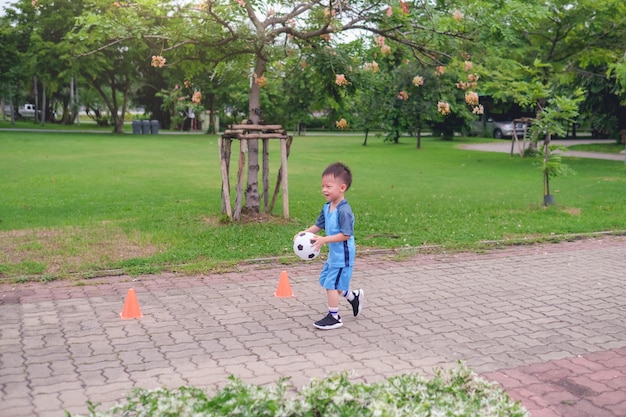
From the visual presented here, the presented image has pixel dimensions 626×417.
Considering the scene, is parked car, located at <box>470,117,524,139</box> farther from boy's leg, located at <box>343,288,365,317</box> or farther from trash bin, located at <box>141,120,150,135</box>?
boy's leg, located at <box>343,288,365,317</box>

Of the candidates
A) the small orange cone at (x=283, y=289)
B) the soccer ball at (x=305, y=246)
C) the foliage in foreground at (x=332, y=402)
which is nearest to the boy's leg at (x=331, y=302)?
the soccer ball at (x=305, y=246)

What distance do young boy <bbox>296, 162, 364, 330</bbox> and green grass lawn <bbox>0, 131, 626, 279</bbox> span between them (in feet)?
8.63

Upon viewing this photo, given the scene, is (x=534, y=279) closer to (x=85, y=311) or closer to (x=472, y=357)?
(x=472, y=357)

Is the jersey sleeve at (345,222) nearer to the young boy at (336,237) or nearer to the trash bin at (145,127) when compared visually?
the young boy at (336,237)

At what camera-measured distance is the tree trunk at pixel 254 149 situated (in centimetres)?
1155

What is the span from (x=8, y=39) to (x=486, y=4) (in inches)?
1759

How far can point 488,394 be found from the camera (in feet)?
12.6

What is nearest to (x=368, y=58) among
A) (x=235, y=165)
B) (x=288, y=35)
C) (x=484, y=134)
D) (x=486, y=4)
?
(x=288, y=35)

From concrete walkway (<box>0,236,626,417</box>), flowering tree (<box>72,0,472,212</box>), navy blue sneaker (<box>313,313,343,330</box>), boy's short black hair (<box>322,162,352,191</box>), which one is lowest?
concrete walkway (<box>0,236,626,417</box>)

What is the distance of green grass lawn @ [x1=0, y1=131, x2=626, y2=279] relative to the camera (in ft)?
30.0

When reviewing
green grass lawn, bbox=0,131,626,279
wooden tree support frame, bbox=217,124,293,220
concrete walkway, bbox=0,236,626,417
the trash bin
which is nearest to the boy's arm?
concrete walkway, bbox=0,236,626,417

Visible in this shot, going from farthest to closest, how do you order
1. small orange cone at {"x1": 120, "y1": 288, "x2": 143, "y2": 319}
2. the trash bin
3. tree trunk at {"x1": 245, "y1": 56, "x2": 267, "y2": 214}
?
the trash bin → tree trunk at {"x1": 245, "y1": 56, "x2": 267, "y2": 214} → small orange cone at {"x1": 120, "y1": 288, "x2": 143, "y2": 319}

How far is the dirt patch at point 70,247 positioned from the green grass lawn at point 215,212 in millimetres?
15

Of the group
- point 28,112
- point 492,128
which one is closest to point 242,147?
point 492,128
